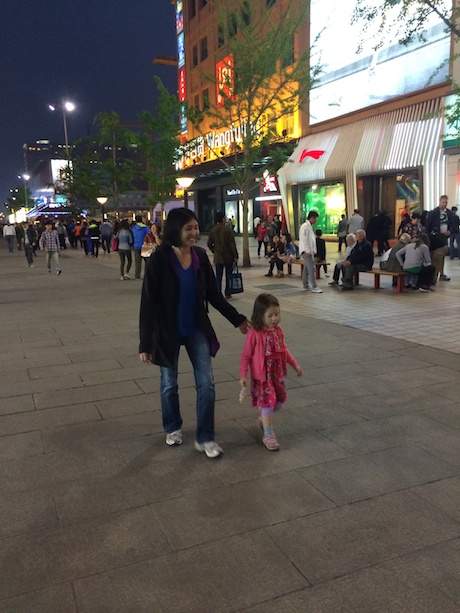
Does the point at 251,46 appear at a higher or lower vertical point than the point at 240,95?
higher

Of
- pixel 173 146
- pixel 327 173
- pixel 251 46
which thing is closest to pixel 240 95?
pixel 251 46

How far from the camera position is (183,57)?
45.6 metres

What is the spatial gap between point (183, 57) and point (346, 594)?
49320mm

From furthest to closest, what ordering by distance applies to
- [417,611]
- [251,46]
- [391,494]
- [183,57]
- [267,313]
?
[183,57], [251,46], [267,313], [391,494], [417,611]

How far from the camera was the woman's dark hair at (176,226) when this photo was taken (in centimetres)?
364

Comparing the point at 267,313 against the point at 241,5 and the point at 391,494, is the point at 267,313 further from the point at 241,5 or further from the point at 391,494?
the point at 241,5

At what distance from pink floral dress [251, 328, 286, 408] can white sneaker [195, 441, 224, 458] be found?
452mm

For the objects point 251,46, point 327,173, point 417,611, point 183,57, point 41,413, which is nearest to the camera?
point 417,611

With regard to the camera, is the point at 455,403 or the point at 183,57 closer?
the point at 455,403

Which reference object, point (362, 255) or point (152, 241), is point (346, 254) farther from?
point (152, 241)

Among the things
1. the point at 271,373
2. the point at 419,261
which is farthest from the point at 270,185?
the point at 271,373

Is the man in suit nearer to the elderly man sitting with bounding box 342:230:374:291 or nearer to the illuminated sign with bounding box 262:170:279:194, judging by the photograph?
the elderly man sitting with bounding box 342:230:374:291

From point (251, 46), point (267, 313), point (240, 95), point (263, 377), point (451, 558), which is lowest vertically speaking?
point (451, 558)

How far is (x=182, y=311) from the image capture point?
3.71 metres
